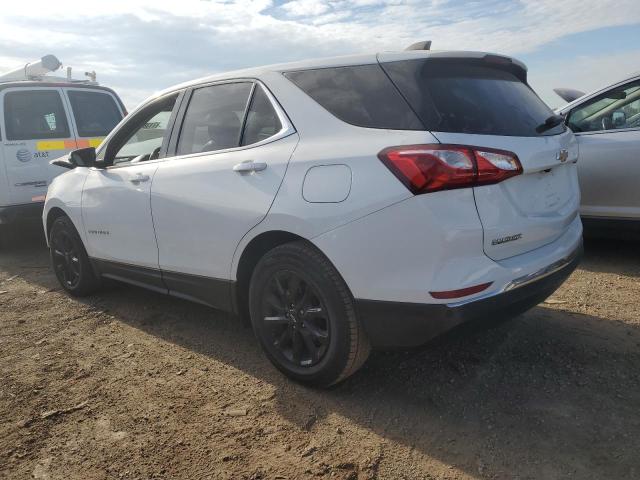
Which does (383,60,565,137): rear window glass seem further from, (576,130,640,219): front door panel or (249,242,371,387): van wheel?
(576,130,640,219): front door panel

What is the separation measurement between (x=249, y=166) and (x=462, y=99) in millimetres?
1148

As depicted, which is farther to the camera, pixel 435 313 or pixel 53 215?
pixel 53 215

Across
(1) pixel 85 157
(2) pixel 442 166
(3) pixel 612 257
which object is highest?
(1) pixel 85 157

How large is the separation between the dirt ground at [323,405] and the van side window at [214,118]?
1317 millimetres

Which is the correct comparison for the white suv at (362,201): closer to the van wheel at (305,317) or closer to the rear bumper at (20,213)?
the van wheel at (305,317)

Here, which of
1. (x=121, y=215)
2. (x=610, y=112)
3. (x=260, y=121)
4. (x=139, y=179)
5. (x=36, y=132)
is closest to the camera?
(x=260, y=121)

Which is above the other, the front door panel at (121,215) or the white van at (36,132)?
the white van at (36,132)

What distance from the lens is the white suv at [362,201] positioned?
2342 mm

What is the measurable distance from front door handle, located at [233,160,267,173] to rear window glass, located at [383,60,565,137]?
811 mm

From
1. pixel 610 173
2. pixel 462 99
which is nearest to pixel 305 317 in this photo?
pixel 462 99

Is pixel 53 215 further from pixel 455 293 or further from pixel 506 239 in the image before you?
pixel 506 239

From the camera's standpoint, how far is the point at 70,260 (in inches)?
185

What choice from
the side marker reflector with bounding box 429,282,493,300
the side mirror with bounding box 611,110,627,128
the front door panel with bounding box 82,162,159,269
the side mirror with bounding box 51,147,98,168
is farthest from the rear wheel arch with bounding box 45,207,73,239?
the side mirror with bounding box 611,110,627,128

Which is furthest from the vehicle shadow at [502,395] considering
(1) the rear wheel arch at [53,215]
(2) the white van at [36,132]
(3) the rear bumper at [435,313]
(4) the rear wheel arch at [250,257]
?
(2) the white van at [36,132]
